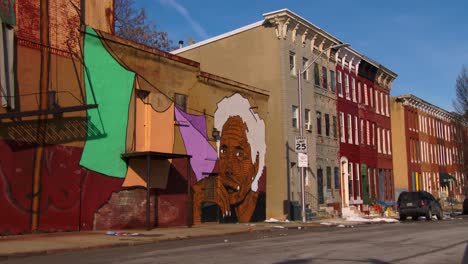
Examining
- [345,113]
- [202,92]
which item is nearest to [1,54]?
[202,92]

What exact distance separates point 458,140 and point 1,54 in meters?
63.8

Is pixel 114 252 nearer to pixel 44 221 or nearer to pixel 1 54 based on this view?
pixel 44 221

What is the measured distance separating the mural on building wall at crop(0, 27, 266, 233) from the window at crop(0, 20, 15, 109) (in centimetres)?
84

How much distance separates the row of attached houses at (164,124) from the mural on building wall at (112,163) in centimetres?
4

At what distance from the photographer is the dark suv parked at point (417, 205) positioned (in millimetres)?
29750

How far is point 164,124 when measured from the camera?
22.2 metres

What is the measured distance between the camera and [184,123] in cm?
2339

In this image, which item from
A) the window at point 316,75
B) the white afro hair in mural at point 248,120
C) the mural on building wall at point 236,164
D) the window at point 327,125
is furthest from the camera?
the window at point 327,125

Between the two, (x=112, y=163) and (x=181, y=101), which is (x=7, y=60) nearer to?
(x=112, y=163)

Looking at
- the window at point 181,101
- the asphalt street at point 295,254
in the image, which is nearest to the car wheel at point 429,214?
the window at point 181,101

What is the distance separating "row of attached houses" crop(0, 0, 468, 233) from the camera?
16.8 metres

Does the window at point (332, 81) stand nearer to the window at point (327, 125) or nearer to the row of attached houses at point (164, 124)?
the row of attached houses at point (164, 124)

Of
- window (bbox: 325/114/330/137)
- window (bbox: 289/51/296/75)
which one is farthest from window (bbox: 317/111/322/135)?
window (bbox: 289/51/296/75)

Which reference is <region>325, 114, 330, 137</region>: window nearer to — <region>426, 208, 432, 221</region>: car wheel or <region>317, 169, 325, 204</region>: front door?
<region>317, 169, 325, 204</region>: front door
